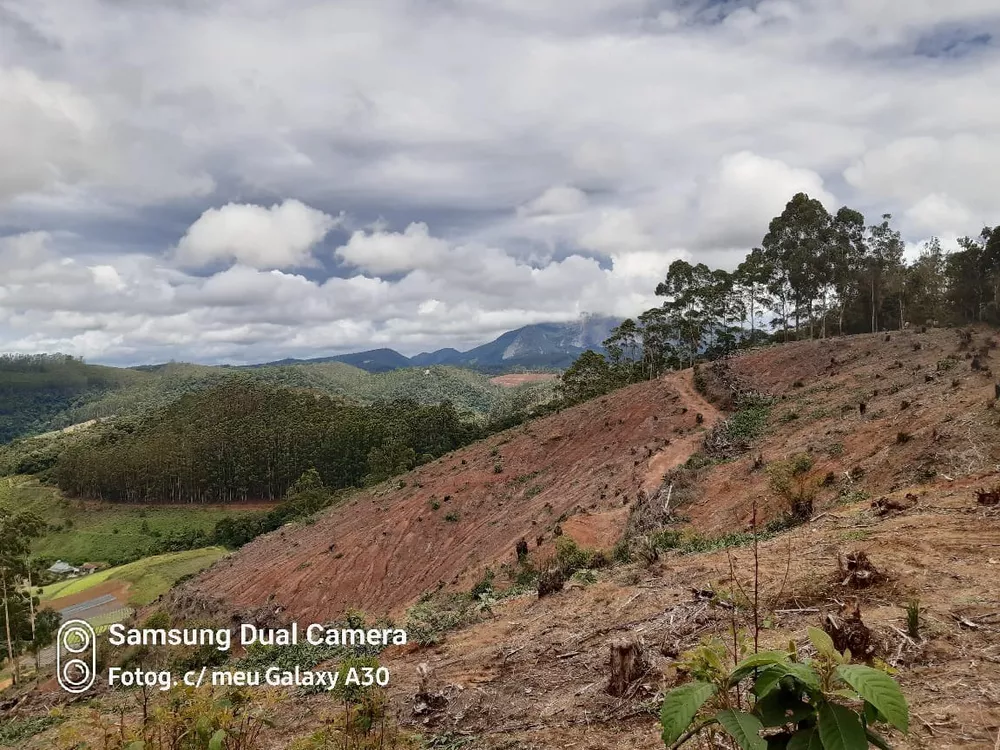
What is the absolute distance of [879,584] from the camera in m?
7.23

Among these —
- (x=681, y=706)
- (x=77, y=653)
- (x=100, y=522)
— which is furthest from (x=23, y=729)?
(x=100, y=522)

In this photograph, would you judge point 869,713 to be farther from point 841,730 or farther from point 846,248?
point 846,248

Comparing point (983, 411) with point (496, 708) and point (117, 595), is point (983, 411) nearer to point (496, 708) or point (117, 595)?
point (496, 708)

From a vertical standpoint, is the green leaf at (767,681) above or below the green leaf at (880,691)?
below

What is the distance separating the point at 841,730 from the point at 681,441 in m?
28.3

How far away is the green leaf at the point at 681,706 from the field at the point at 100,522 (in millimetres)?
87291

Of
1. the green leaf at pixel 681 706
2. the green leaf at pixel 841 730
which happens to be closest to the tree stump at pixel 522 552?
the green leaf at pixel 681 706

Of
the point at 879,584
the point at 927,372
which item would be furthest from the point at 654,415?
the point at 879,584

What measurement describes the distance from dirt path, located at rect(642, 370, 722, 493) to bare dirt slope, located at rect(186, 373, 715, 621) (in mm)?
134

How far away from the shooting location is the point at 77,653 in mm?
14906

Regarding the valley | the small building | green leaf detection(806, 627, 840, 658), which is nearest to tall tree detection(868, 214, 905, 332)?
the valley

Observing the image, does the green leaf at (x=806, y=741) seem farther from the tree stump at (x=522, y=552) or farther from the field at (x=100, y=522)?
the field at (x=100, y=522)

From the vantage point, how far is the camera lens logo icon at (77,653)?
29.3ft

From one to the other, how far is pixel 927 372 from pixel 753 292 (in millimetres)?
31653
